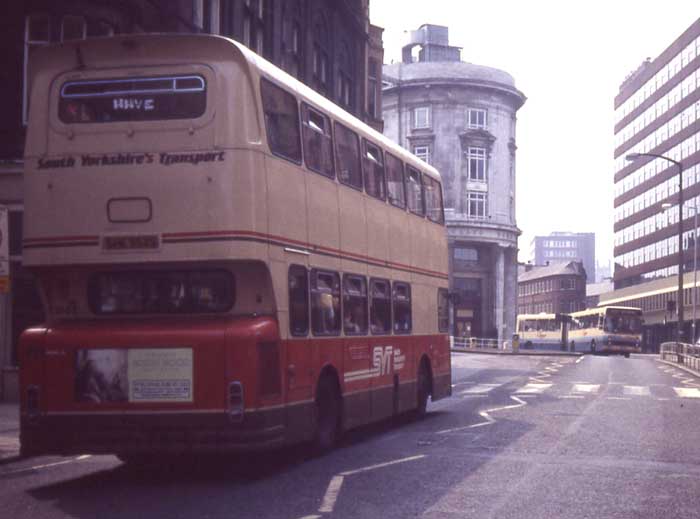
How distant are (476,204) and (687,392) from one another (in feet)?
199

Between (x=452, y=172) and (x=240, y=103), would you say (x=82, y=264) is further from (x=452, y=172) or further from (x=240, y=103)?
(x=452, y=172)

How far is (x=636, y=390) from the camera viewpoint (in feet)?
92.4

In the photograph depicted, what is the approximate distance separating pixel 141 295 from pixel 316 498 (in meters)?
3.21

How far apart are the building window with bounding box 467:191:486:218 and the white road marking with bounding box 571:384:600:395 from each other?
5730 centimetres

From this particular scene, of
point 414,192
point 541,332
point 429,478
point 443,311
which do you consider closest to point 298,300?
point 429,478

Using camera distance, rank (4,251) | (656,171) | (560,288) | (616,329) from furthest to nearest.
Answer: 1. (560,288)
2. (656,171)
3. (616,329)
4. (4,251)

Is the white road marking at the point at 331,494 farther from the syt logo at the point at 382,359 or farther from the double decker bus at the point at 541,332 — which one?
the double decker bus at the point at 541,332

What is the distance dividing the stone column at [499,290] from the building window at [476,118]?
32.9ft

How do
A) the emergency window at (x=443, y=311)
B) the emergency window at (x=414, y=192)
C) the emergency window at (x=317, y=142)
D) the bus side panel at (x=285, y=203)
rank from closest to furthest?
the bus side panel at (x=285, y=203), the emergency window at (x=317, y=142), the emergency window at (x=414, y=192), the emergency window at (x=443, y=311)

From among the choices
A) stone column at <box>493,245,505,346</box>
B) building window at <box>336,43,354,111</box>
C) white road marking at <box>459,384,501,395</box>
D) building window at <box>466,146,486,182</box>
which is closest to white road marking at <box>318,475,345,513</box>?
white road marking at <box>459,384,501,395</box>

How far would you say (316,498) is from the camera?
10203 mm

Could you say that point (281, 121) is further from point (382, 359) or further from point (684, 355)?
point (684, 355)

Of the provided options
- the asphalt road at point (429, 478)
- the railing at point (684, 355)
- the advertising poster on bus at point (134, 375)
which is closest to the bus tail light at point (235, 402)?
the advertising poster on bus at point (134, 375)

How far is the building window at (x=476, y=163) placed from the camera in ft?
290
